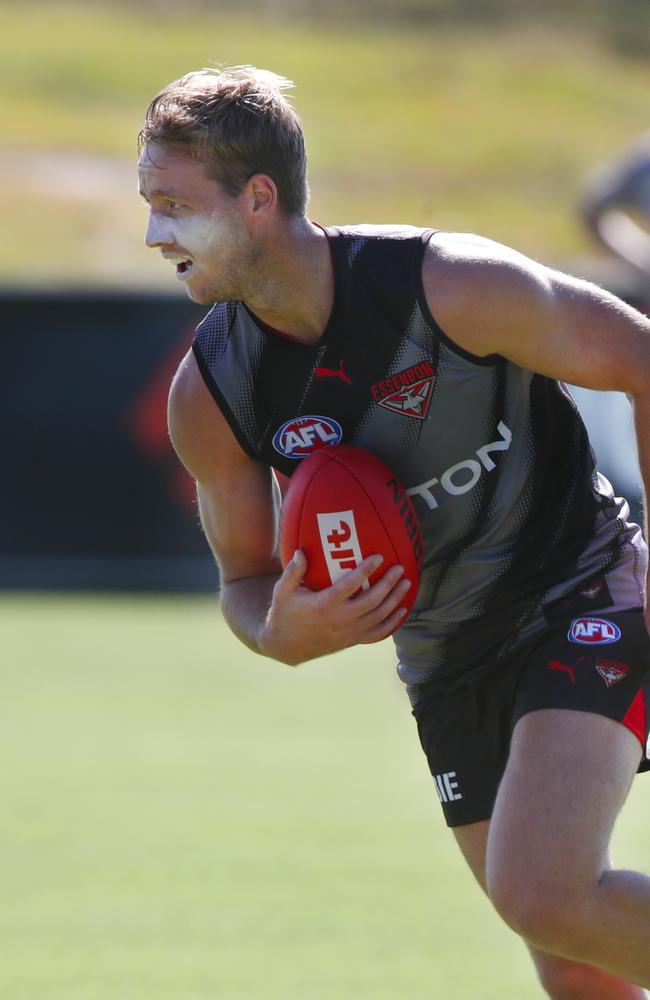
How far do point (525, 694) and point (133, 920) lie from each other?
7.17 feet

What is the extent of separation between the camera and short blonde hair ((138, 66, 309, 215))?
384cm

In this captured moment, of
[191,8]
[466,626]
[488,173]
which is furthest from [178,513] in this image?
[191,8]

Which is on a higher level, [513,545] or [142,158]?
[142,158]

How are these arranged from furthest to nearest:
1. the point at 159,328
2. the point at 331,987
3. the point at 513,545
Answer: the point at 159,328
the point at 331,987
the point at 513,545

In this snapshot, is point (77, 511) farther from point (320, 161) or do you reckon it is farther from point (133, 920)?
point (320, 161)

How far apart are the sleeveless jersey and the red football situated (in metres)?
0.13

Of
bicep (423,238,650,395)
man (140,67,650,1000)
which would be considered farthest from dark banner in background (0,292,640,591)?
bicep (423,238,650,395)

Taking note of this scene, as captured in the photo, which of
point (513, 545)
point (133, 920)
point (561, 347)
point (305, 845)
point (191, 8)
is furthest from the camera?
point (191, 8)

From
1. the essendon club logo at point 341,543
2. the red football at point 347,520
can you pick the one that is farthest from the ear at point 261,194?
the essendon club logo at point 341,543

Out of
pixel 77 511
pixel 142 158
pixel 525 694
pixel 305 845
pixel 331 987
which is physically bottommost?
pixel 77 511

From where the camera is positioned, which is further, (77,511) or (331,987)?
(77,511)

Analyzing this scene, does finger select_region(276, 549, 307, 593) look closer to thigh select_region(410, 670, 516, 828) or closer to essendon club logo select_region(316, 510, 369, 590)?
essendon club logo select_region(316, 510, 369, 590)

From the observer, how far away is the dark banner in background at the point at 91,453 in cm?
1477

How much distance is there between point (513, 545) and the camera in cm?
418
